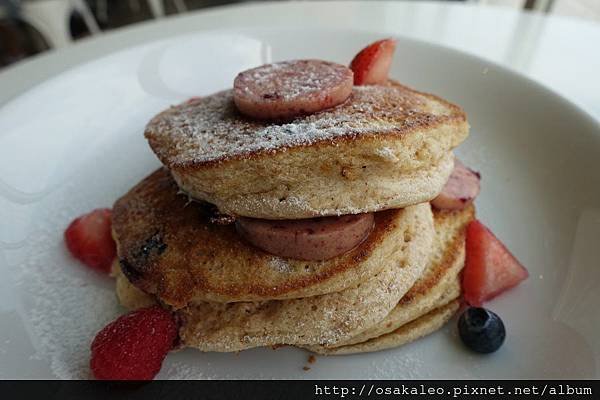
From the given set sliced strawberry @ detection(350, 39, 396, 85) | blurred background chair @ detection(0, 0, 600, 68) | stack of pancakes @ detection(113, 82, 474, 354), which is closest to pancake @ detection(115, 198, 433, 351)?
stack of pancakes @ detection(113, 82, 474, 354)

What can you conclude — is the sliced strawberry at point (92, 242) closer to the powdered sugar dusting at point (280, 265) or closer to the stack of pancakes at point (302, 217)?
the stack of pancakes at point (302, 217)

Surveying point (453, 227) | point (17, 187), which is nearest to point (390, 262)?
point (453, 227)

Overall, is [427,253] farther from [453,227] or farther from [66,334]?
[66,334]

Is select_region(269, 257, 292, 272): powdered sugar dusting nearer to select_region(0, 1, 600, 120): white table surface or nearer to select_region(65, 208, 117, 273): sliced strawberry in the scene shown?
select_region(65, 208, 117, 273): sliced strawberry

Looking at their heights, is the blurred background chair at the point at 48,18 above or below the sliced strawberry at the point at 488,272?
below

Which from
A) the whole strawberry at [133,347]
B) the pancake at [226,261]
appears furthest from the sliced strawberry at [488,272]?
the whole strawberry at [133,347]
